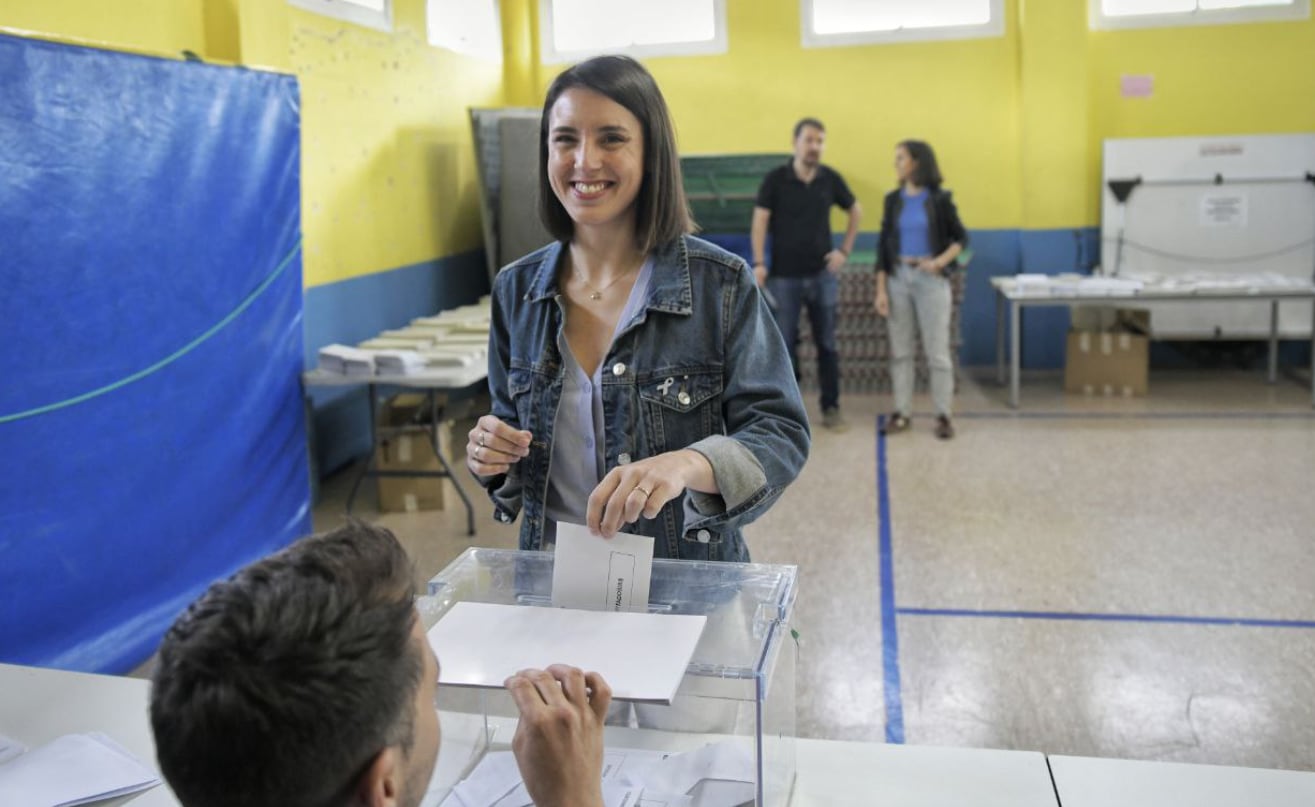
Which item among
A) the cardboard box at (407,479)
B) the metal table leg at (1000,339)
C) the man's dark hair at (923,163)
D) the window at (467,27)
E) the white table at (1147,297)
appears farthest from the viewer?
the metal table leg at (1000,339)

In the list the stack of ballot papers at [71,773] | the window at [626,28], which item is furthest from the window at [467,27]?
the stack of ballot papers at [71,773]

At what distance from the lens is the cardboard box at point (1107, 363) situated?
7238 millimetres

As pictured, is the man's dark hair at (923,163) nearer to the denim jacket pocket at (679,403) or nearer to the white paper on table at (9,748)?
the denim jacket pocket at (679,403)

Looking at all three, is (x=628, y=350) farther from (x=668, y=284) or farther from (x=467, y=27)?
(x=467, y=27)

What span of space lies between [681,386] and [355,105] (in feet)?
15.3

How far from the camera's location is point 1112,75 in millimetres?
7805

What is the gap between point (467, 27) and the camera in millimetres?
7551

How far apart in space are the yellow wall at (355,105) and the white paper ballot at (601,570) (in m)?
2.89

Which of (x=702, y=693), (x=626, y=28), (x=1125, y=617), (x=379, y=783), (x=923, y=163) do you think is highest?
(x=626, y=28)

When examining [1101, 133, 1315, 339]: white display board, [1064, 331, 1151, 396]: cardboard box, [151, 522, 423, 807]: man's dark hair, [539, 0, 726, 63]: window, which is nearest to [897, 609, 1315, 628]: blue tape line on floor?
[151, 522, 423, 807]: man's dark hair

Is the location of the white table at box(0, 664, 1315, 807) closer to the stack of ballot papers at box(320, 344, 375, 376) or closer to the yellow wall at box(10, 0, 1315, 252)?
the stack of ballot papers at box(320, 344, 375, 376)

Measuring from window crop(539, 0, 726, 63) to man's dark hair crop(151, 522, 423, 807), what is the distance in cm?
Answer: 778

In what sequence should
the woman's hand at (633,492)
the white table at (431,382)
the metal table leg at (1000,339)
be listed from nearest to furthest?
the woman's hand at (633,492) → the white table at (431,382) → the metal table leg at (1000,339)

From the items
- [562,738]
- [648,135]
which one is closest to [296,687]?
[562,738]
